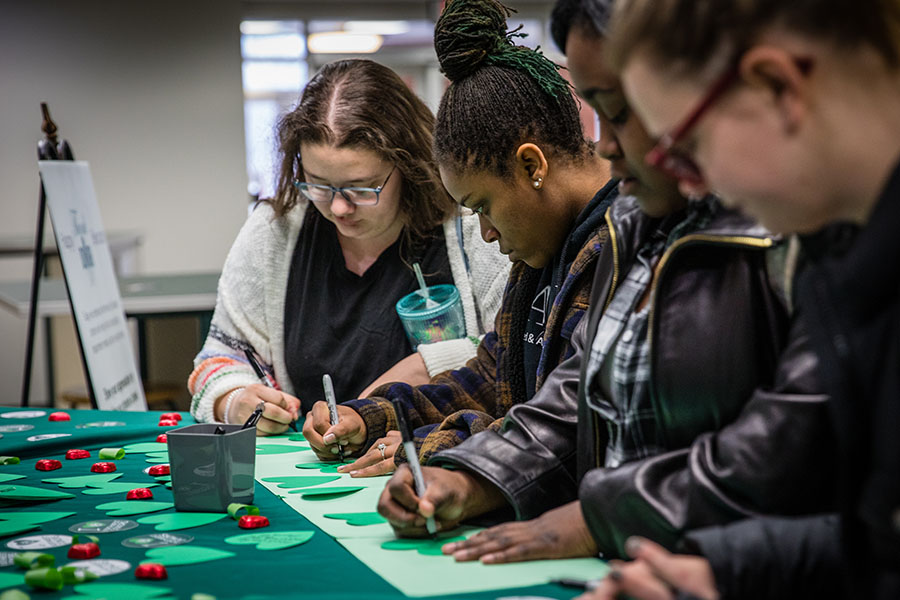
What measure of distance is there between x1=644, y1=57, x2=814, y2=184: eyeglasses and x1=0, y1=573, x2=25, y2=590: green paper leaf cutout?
2.75 feet

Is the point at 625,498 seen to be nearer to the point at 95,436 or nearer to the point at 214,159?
the point at 95,436

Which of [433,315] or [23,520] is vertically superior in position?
[433,315]

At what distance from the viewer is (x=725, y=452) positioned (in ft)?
2.97

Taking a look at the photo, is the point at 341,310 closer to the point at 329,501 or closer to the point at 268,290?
the point at 268,290

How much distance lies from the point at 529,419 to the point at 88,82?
696 centimetres

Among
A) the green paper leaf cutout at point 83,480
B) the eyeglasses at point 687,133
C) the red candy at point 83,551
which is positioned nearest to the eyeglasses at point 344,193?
the green paper leaf cutout at point 83,480

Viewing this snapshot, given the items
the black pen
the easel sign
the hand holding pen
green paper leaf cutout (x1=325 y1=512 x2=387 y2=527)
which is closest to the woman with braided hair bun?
green paper leaf cutout (x1=325 y1=512 x2=387 y2=527)

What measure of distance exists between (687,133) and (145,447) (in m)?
1.40

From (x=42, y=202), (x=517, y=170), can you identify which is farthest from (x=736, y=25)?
(x=42, y=202)

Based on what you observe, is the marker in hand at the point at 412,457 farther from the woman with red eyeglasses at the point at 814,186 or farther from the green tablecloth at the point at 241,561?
the woman with red eyeglasses at the point at 814,186

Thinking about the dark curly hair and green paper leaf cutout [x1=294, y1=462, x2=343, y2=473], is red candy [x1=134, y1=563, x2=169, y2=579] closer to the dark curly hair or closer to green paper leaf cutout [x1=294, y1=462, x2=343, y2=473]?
green paper leaf cutout [x1=294, y1=462, x2=343, y2=473]

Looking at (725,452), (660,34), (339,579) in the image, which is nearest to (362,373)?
(339,579)

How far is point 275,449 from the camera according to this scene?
1.84 m

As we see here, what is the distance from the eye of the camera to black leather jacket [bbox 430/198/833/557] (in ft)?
2.85
